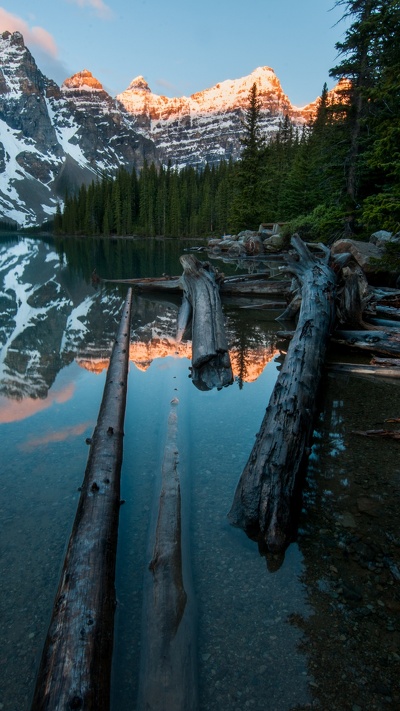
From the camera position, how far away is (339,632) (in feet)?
9.21

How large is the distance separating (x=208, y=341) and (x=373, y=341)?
3831 mm

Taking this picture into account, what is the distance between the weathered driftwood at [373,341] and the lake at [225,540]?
1.42 m

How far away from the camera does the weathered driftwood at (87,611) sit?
2.11 metres

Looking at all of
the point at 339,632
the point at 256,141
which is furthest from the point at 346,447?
the point at 256,141

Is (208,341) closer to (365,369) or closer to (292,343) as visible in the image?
(292,343)

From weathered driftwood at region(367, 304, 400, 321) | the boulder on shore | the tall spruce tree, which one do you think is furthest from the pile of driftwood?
Result: the tall spruce tree

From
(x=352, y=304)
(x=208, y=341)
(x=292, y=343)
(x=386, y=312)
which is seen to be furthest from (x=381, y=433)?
(x=386, y=312)

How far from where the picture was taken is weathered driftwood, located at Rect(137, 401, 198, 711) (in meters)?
2.36

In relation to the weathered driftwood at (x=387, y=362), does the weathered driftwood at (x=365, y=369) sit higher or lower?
lower

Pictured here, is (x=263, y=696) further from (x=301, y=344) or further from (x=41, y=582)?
(x=301, y=344)

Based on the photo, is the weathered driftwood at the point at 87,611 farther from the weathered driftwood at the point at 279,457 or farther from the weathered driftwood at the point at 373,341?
the weathered driftwood at the point at 373,341

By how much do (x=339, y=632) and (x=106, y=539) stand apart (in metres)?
1.84

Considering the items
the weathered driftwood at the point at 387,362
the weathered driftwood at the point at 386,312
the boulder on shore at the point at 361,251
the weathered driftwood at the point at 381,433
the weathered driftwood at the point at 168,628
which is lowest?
the weathered driftwood at the point at 168,628

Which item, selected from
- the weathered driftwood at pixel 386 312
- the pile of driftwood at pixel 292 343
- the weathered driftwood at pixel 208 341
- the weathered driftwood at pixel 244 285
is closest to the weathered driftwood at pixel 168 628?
the pile of driftwood at pixel 292 343
